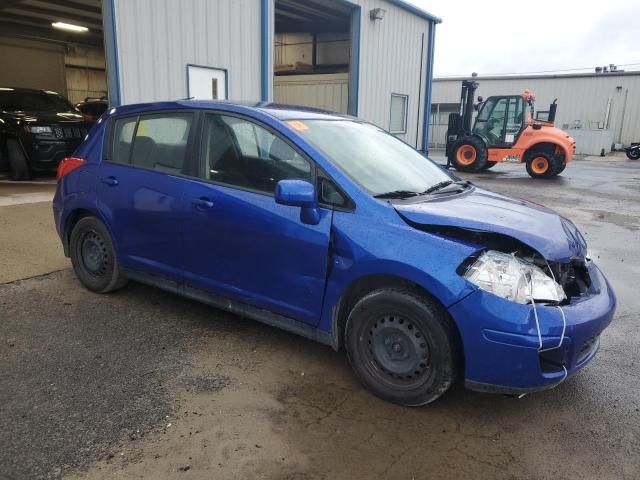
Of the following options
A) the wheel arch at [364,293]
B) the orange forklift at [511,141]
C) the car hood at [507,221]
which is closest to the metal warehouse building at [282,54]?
the orange forklift at [511,141]

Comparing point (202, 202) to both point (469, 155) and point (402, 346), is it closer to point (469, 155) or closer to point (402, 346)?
point (402, 346)

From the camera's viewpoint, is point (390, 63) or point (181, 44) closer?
point (181, 44)

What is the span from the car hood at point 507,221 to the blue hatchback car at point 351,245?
0.01 m

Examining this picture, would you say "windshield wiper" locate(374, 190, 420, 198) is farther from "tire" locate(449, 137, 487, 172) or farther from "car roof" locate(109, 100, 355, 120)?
"tire" locate(449, 137, 487, 172)

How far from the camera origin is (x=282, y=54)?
17719 millimetres

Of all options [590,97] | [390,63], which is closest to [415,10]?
[390,63]

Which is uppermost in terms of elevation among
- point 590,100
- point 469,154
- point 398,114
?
point 590,100

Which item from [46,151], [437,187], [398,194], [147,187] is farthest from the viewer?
[46,151]

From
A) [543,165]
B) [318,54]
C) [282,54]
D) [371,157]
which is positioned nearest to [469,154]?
[543,165]

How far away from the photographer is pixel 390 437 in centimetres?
265

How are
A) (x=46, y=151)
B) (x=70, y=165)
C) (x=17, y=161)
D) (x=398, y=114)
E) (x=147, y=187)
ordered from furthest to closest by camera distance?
1. (x=398, y=114)
2. (x=17, y=161)
3. (x=46, y=151)
4. (x=70, y=165)
5. (x=147, y=187)

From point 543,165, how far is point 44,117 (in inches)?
523

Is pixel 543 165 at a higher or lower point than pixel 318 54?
lower

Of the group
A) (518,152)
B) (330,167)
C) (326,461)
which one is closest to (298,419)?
(326,461)
